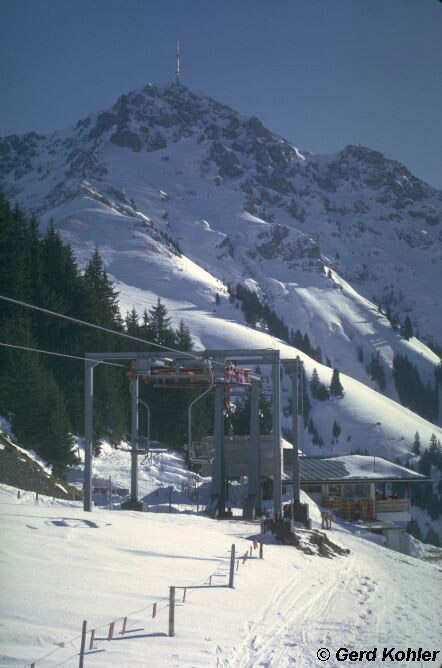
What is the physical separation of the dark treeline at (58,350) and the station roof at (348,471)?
1145 cm

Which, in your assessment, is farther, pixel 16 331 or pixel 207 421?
pixel 207 421

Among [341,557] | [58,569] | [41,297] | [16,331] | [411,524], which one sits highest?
[41,297]

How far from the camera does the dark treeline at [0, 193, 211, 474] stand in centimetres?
4150

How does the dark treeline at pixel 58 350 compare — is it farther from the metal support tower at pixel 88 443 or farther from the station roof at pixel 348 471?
the metal support tower at pixel 88 443

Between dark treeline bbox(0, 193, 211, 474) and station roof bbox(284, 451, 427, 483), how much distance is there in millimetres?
11449

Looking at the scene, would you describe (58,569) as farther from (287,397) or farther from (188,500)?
(287,397)

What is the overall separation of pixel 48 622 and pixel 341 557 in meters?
15.7

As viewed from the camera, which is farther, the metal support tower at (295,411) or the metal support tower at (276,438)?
the metal support tower at (295,411)

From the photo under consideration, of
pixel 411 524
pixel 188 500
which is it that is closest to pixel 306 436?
pixel 411 524

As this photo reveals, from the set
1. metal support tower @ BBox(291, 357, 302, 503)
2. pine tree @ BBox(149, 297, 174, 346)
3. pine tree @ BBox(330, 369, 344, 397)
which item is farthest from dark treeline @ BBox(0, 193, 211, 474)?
pine tree @ BBox(330, 369, 344, 397)

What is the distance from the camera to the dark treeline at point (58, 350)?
4150 cm

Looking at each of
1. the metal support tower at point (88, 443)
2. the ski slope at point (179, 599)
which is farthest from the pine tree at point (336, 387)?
the ski slope at point (179, 599)

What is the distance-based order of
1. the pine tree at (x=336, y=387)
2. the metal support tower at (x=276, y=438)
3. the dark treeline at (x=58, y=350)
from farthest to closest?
the pine tree at (x=336, y=387)
the dark treeline at (x=58, y=350)
the metal support tower at (x=276, y=438)

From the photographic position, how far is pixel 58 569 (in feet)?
50.1
